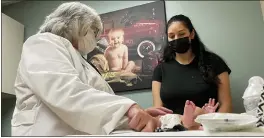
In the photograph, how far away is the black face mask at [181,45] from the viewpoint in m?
0.68

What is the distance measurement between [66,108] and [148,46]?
0.43 metres

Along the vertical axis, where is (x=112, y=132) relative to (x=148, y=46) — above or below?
below

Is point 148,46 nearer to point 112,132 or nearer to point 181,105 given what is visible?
point 181,105

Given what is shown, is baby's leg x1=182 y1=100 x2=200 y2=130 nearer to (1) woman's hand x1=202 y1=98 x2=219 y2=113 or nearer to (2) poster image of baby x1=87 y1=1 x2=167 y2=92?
(1) woman's hand x1=202 y1=98 x2=219 y2=113

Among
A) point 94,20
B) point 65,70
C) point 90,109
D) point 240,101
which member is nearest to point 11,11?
point 94,20

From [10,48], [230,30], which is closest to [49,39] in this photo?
[10,48]

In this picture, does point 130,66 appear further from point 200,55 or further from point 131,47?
point 200,55

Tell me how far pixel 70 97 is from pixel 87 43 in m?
0.27

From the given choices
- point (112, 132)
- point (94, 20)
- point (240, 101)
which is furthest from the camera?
point (94, 20)

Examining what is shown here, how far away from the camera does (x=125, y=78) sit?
798 mm

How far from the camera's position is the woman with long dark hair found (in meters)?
0.65

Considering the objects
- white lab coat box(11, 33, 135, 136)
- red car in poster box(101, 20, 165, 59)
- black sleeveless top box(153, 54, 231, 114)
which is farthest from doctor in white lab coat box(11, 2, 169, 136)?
red car in poster box(101, 20, 165, 59)

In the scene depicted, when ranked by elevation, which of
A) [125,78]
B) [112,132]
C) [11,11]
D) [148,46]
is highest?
[11,11]

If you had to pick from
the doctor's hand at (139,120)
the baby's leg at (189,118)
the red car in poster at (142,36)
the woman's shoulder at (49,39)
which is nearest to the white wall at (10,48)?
the woman's shoulder at (49,39)
